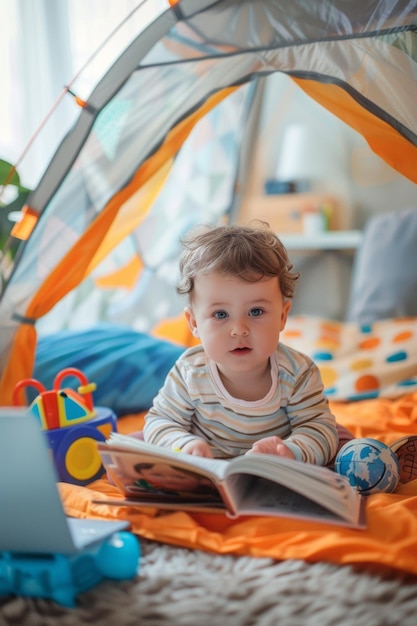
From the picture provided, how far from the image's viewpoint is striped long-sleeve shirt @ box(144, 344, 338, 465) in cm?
132

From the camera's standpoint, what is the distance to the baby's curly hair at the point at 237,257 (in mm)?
1263

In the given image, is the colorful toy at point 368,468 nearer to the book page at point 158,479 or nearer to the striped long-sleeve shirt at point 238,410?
the striped long-sleeve shirt at point 238,410

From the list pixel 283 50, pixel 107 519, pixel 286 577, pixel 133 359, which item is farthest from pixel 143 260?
pixel 286 577

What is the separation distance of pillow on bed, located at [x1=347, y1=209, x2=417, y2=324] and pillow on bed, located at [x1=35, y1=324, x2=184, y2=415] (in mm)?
848

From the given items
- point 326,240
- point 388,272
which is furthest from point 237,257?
point 326,240

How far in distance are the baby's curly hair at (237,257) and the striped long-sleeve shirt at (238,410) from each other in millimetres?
146

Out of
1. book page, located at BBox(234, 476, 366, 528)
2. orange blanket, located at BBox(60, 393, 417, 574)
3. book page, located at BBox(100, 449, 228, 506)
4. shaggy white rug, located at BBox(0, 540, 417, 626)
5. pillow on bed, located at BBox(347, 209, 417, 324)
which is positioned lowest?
shaggy white rug, located at BBox(0, 540, 417, 626)

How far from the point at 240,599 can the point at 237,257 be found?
559 mm

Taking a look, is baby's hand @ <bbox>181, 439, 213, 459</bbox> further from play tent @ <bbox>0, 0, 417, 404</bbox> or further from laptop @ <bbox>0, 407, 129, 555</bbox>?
play tent @ <bbox>0, 0, 417, 404</bbox>

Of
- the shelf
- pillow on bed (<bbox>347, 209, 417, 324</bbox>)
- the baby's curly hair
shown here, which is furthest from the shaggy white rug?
the shelf

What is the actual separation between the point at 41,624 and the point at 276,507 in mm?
362

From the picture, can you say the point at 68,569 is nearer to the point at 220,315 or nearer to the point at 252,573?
the point at 252,573

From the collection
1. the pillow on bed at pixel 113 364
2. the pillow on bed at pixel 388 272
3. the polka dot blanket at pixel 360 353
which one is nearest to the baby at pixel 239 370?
the pillow on bed at pixel 113 364

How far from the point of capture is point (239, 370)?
1.30 meters
